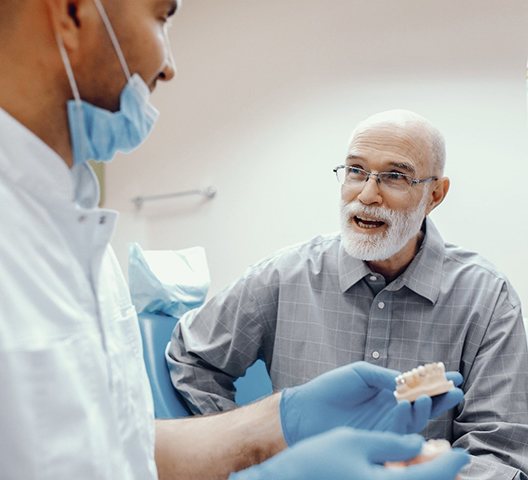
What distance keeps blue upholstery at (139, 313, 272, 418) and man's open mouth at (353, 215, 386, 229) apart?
1.56ft

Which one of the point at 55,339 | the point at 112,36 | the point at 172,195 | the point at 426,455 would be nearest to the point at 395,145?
the point at 426,455

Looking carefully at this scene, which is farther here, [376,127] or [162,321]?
[162,321]

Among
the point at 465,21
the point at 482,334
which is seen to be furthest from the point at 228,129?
the point at 482,334

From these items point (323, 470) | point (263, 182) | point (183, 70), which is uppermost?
point (183, 70)

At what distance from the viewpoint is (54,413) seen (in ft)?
2.14

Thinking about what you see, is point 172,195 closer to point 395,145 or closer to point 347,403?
point 395,145

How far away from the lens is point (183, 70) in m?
3.15

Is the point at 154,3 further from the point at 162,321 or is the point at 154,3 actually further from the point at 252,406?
the point at 162,321

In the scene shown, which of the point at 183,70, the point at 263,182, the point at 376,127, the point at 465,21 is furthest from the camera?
the point at 183,70

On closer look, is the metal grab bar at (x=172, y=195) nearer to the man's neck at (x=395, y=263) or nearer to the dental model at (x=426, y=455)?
the man's neck at (x=395, y=263)

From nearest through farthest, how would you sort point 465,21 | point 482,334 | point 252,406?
point 252,406 → point 482,334 → point 465,21

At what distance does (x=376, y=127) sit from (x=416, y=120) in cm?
12

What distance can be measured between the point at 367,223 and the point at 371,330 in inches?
11.5

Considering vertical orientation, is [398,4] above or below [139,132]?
above
